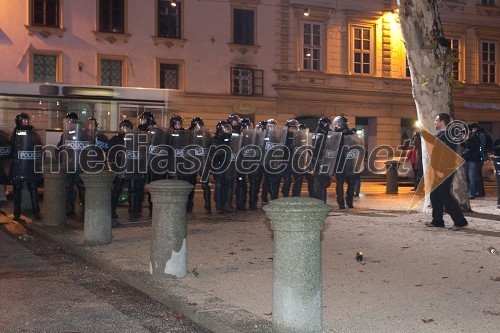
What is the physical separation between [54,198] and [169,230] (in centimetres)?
514

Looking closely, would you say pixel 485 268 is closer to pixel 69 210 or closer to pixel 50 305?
pixel 50 305

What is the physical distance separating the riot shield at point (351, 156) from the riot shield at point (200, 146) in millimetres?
2862

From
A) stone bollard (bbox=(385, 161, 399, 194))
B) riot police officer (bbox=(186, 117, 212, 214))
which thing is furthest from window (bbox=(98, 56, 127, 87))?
riot police officer (bbox=(186, 117, 212, 214))

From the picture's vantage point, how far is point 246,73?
34.9m

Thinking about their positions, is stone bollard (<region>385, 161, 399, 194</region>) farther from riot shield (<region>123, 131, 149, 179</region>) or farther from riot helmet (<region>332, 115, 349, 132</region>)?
riot shield (<region>123, 131, 149, 179</region>)

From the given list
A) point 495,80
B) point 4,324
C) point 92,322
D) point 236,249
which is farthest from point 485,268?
point 495,80

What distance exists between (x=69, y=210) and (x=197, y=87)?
66.1ft

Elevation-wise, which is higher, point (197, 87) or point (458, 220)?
point (197, 87)

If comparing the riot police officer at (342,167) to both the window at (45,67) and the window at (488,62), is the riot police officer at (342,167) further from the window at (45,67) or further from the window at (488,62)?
the window at (488,62)

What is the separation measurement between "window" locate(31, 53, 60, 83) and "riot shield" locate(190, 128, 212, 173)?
59.7 feet

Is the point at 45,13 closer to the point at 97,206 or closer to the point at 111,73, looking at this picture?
the point at 111,73

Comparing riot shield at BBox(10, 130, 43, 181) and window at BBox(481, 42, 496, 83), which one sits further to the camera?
window at BBox(481, 42, 496, 83)

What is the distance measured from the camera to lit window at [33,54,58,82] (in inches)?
1222

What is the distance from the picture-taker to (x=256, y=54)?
35.1m
